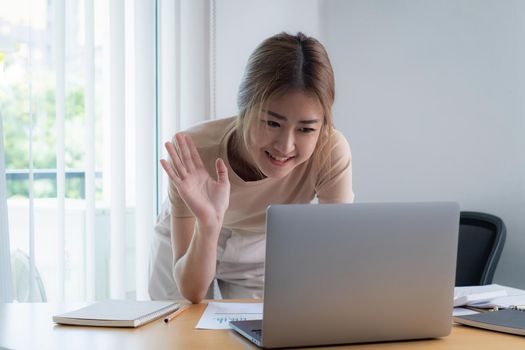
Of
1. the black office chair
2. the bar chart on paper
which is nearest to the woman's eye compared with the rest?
the bar chart on paper

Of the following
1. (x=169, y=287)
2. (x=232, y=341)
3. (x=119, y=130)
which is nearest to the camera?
(x=232, y=341)

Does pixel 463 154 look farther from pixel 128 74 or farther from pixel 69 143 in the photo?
pixel 69 143

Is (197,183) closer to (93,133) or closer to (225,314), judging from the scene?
(225,314)

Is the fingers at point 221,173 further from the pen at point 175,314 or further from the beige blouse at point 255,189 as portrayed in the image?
the pen at point 175,314

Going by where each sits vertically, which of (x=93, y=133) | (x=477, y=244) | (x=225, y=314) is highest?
(x=93, y=133)

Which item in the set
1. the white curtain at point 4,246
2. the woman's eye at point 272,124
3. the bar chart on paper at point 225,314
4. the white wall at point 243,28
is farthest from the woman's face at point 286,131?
the white wall at point 243,28

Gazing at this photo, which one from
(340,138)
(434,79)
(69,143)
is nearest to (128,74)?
(69,143)

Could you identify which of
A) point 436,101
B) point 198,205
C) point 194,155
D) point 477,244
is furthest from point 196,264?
point 436,101

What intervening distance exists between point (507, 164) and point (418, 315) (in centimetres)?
213

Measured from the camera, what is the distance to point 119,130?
2.70 meters

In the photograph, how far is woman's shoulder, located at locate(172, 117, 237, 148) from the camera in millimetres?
1915

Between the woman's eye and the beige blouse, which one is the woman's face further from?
the beige blouse

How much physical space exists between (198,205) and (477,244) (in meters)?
1.83

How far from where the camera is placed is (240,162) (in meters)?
1.96
